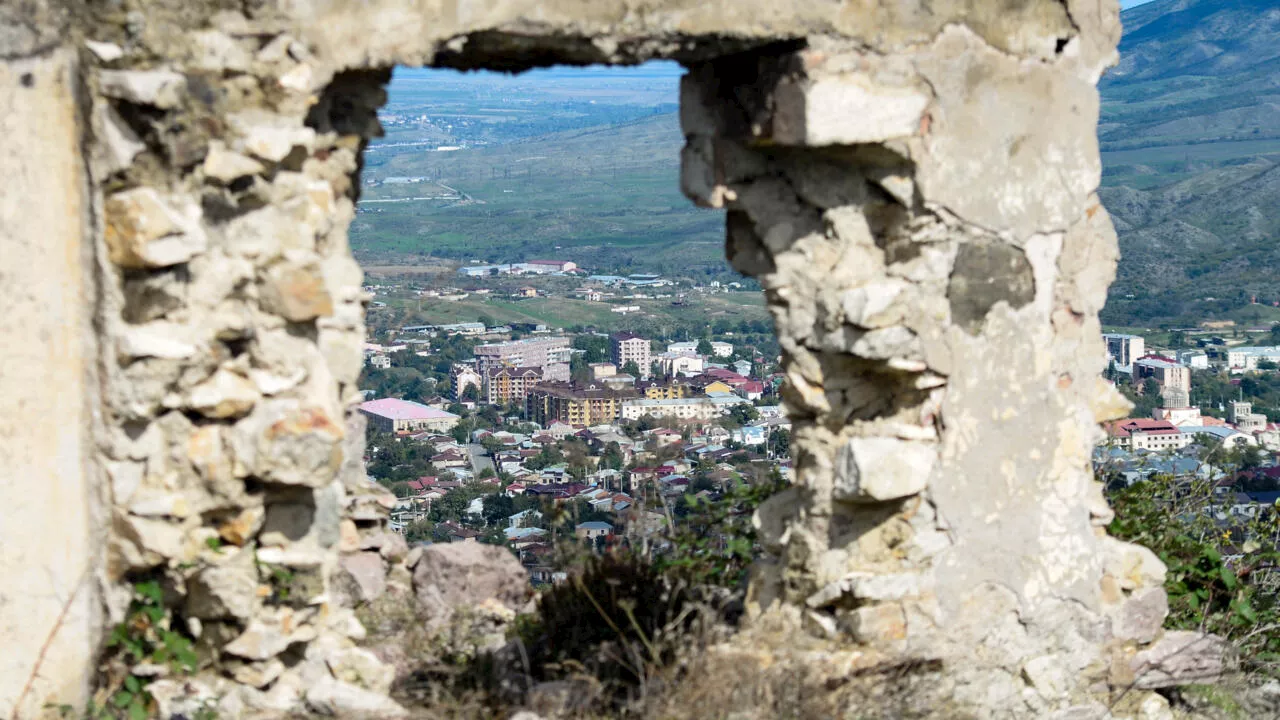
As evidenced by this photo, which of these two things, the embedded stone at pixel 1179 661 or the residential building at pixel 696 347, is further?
the residential building at pixel 696 347

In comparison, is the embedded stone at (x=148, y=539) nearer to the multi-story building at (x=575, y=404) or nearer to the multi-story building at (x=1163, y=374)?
the multi-story building at (x=575, y=404)

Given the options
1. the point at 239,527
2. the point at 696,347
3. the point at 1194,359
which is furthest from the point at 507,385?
the point at 239,527

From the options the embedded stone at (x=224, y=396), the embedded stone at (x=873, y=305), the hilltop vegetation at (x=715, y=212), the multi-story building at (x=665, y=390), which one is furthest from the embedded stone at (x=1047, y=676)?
the hilltop vegetation at (x=715, y=212)

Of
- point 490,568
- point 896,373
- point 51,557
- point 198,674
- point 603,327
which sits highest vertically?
point 896,373

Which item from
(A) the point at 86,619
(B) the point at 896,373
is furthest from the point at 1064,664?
(A) the point at 86,619

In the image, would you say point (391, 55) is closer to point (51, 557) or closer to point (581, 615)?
point (51, 557)

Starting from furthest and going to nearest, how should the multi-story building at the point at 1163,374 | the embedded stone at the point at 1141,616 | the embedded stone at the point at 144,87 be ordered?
the multi-story building at the point at 1163,374 < the embedded stone at the point at 1141,616 < the embedded stone at the point at 144,87
